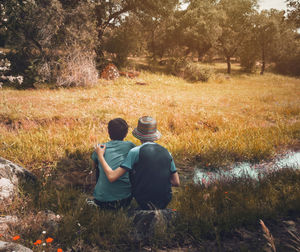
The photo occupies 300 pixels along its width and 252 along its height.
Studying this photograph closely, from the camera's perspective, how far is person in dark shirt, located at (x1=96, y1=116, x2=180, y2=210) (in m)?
2.91

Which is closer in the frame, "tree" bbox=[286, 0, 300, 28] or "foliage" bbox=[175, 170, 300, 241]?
"foliage" bbox=[175, 170, 300, 241]

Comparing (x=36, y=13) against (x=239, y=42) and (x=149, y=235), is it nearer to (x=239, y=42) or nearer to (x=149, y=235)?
(x=149, y=235)

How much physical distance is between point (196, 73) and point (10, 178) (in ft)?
59.7

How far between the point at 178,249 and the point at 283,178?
8.13ft

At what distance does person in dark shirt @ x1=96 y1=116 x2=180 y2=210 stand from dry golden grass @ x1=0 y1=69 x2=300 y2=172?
7.71ft

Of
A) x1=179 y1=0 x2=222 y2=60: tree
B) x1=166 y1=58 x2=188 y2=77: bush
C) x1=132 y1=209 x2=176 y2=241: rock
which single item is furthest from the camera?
x1=179 y1=0 x2=222 y2=60: tree

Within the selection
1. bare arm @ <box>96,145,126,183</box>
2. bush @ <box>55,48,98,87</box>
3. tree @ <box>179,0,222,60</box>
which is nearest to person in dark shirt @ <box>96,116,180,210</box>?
bare arm @ <box>96,145,126,183</box>

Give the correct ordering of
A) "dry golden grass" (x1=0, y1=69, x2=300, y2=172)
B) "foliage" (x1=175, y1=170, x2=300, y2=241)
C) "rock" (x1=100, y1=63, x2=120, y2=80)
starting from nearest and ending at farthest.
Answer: "foliage" (x1=175, y1=170, x2=300, y2=241), "dry golden grass" (x1=0, y1=69, x2=300, y2=172), "rock" (x1=100, y1=63, x2=120, y2=80)

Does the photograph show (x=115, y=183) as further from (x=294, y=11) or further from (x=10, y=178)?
(x=294, y=11)

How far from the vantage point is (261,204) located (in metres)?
3.21

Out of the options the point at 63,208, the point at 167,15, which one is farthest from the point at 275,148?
the point at 167,15

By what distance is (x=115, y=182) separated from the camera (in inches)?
124

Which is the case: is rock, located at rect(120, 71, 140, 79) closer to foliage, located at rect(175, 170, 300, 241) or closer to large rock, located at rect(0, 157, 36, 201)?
large rock, located at rect(0, 157, 36, 201)

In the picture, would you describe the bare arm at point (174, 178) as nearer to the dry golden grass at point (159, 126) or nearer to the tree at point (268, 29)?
the dry golden grass at point (159, 126)
